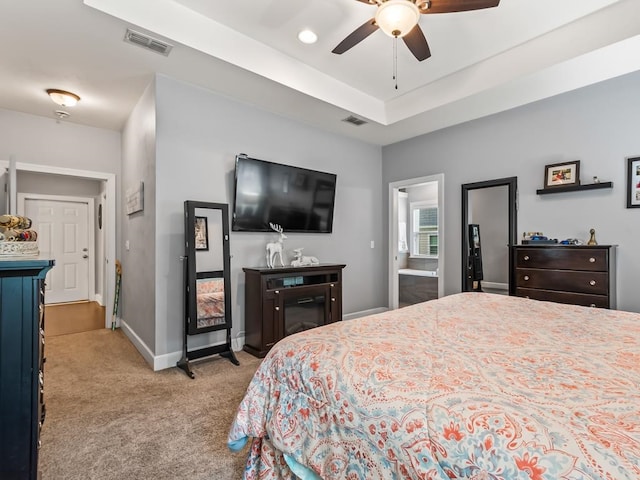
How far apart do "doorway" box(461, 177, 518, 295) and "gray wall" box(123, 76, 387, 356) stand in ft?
4.86

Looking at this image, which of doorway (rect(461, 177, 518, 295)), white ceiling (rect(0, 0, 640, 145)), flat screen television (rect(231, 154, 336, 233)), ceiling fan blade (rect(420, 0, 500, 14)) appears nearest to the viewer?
ceiling fan blade (rect(420, 0, 500, 14))

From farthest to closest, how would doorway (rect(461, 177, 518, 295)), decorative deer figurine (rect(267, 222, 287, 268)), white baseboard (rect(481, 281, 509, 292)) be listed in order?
white baseboard (rect(481, 281, 509, 292)), doorway (rect(461, 177, 518, 295)), decorative deer figurine (rect(267, 222, 287, 268))

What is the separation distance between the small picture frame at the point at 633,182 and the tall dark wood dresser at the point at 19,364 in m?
4.32

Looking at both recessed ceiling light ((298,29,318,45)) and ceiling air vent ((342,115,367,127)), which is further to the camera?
ceiling air vent ((342,115,367,127))

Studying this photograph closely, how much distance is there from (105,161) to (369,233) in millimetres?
3906

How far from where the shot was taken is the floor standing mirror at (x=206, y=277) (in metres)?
3.01

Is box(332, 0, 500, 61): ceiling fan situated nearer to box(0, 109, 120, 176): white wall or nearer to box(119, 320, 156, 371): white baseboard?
box(119, 320, 156, 371): white baseboard

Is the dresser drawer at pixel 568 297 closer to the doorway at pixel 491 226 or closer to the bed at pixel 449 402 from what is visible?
the doorway at pixel 491 226

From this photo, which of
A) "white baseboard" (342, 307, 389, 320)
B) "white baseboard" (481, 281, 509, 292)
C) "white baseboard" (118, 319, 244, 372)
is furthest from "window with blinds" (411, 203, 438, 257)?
"white baseboard" (118, 319, 244, 372)

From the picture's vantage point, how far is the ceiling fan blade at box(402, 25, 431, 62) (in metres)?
2.29

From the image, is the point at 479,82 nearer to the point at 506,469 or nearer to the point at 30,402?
the point at 506,469

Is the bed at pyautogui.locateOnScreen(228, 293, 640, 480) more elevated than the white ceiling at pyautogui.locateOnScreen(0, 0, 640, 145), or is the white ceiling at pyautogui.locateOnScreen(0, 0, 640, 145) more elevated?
the white ceiling at pyautogui.locateOnScreen(0, 0, 640, 145)

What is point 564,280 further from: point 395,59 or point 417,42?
point 395,59

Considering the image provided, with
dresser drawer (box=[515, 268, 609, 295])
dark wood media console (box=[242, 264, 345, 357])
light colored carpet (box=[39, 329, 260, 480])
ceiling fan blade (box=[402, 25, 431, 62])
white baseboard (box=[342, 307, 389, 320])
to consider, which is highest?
ceiling fan blade (box=[402, 25, 431, 62])
